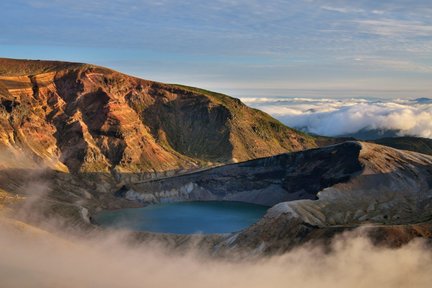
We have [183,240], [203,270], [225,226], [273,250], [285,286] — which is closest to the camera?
[285,286]

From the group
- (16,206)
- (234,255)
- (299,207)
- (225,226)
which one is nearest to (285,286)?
(234,255)

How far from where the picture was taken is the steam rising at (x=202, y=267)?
12256cm

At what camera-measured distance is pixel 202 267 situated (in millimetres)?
139250

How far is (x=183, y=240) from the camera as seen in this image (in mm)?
160875

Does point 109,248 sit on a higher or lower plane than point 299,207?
lower

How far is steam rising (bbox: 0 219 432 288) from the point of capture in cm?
12256

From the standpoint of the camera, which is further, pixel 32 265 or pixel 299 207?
pixel 299 207

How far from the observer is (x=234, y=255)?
484 feet

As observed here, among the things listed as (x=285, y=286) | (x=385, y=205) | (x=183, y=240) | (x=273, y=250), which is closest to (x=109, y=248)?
(x=183, y=240)

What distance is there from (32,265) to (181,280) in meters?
31.0

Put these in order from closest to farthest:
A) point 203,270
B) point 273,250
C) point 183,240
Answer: point 203,270 → point 273,250 → point 183,240

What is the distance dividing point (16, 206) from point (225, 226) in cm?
6233

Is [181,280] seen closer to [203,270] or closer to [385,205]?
[203,270]

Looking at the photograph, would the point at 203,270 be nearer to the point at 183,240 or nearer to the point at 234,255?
the point at 234,255
